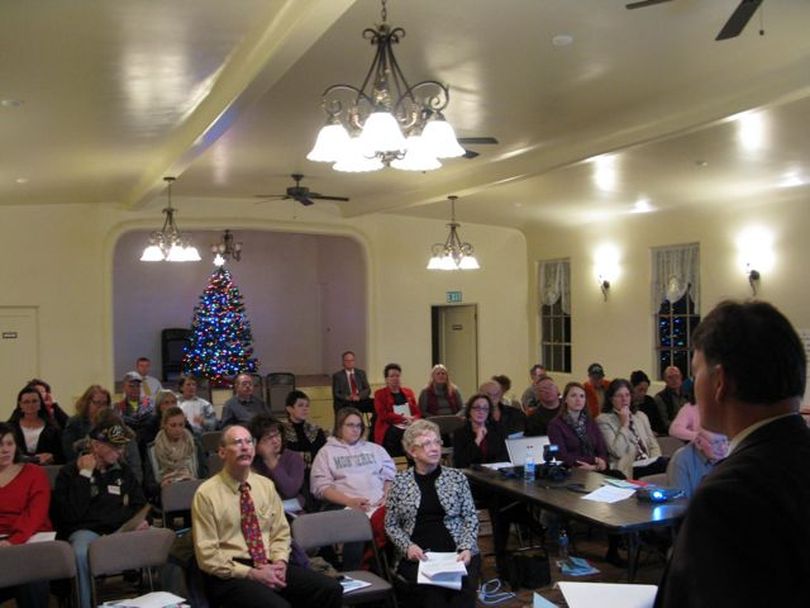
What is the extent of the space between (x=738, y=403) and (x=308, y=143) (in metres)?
6.00

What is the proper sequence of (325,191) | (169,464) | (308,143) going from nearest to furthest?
(169,464) → (308,143) → (325,191)

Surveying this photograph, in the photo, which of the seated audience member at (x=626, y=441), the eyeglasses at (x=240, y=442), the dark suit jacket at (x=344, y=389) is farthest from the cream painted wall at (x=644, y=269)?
the eyeglasses at (x=240, y=442)

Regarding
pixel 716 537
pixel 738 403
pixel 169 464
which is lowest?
pixel 169 464

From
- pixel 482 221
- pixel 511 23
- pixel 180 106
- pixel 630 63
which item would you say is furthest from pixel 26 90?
pixel 482 221

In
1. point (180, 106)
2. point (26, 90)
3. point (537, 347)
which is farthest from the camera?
point (537, 347)

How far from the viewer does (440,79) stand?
5.04 meters

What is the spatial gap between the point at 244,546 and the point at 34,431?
11.2 feet

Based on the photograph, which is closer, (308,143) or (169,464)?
(169,464)

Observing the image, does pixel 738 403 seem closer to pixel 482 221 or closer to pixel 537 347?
pixel 482 221

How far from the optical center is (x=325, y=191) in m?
10.1

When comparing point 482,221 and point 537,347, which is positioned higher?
point 482,221

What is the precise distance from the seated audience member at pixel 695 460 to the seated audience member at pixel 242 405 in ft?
13.2

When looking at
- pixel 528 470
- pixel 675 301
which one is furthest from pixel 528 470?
pixel 675 301

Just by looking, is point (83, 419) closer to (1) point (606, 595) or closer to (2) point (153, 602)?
(2) point (153, 602)
